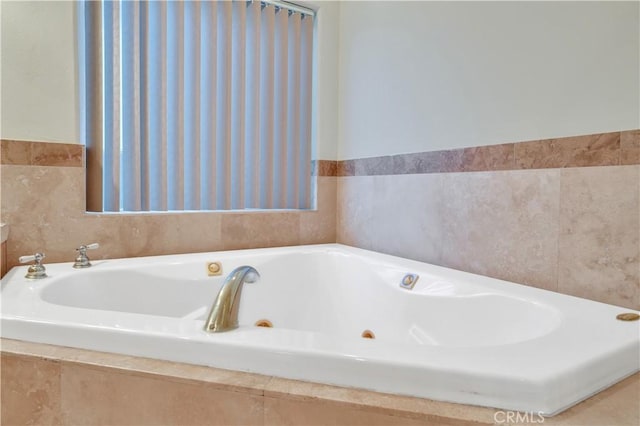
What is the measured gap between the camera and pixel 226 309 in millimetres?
846

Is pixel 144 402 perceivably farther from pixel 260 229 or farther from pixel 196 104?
pixel 196 104

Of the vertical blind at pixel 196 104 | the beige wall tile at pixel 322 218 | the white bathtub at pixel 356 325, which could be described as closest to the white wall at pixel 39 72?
the vertical blind at pixel 196 104

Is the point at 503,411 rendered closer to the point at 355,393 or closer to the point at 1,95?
the point at 355,393

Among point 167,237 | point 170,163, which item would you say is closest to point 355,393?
point 167,237

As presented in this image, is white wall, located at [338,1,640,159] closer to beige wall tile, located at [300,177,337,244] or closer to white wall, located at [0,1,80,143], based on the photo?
beige wall tile, located at [300,177,337,244]

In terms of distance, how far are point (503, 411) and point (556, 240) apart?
0.76 metres

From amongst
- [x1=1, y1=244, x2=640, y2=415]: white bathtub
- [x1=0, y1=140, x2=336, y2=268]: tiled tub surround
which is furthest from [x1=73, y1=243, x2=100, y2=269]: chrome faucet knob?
[x1=0, y1=140, x2=336, y2=268]: tiled tub surround

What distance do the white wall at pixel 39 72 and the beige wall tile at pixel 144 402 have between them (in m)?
1.22

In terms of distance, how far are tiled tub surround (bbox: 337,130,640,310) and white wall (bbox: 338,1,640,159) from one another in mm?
64

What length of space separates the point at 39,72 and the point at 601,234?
2.09 meters

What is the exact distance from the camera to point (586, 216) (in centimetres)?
114

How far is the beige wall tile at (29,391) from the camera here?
31.4 inches

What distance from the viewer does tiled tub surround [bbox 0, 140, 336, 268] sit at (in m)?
1.57

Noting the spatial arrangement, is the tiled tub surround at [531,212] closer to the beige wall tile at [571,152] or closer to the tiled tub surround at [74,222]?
the beige wall tile at [571,152]
